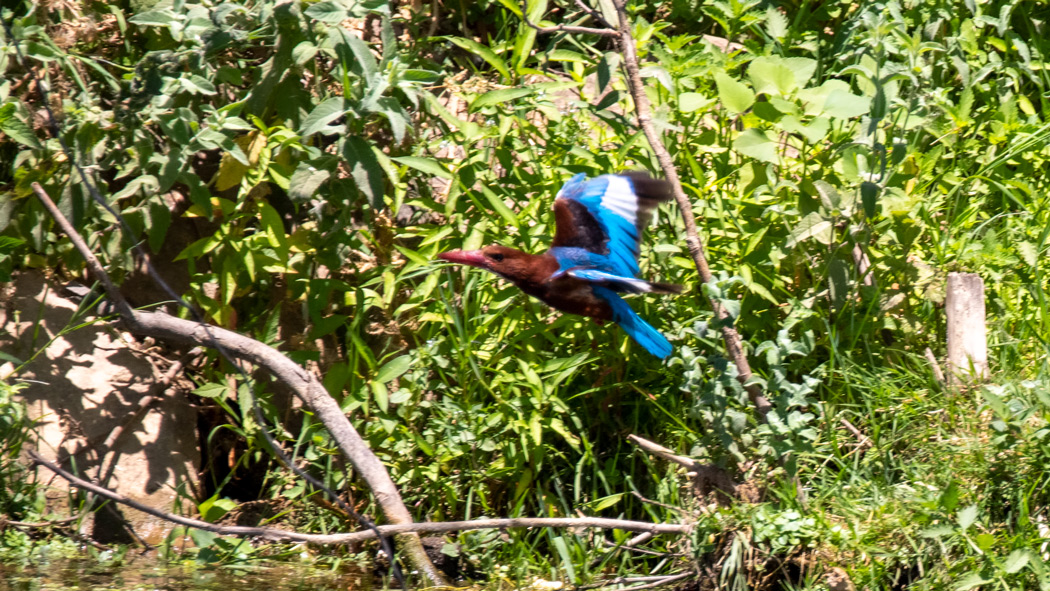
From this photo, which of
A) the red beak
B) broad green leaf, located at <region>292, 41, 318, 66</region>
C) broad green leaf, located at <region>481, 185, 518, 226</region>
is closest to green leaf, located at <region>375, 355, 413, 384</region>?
the red beak

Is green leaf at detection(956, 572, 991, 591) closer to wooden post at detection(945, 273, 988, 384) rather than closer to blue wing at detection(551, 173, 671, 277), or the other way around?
wooden post at detection(945, 273, 988, 384)

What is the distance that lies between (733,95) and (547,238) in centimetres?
65

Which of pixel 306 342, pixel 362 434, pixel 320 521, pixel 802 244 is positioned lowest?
pixel 320 521

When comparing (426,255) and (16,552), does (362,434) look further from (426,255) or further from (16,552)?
(16,552)

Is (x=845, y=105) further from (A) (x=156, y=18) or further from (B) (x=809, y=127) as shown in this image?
(A) (x=156, y=18)

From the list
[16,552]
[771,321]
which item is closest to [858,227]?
[771,321]

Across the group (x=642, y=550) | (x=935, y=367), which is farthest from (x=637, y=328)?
(x=935, y=367)

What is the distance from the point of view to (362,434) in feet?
10.0

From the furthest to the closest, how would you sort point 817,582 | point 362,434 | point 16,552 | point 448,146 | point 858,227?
point 448,146 → point 362,434 → point 16,552 → point 858,227 → point 817,582

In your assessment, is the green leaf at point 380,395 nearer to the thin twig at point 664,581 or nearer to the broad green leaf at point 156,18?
the thin twig at point 664,581

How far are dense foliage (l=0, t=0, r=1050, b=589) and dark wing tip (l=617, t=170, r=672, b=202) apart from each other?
14 centimetres

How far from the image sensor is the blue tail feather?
104 inches

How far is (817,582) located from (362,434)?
1.35 m

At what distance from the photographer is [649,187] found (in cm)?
260
